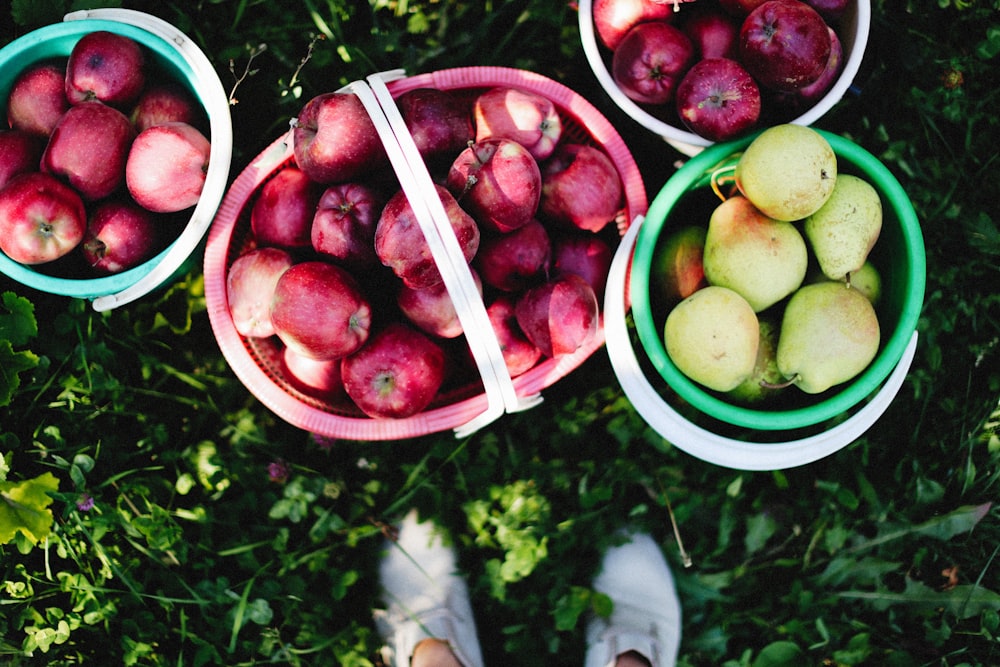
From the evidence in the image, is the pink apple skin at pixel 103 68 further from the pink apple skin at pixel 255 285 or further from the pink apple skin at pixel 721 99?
the pink apple skin at pixel 721 99

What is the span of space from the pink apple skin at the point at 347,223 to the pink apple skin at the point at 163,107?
1.87ft

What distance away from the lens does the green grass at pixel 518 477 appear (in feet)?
7.57

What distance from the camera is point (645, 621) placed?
240 cm

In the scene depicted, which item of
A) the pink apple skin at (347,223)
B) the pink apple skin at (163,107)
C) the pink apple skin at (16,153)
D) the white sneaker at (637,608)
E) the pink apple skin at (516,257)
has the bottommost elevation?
the white sneaker at (637,608)

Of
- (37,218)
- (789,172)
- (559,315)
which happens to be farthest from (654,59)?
(37,218)

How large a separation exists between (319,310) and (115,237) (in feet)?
2.23

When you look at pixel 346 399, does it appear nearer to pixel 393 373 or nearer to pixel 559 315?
pixel 393 373

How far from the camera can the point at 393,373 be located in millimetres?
1861

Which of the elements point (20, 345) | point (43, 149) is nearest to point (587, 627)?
point (20, 345)

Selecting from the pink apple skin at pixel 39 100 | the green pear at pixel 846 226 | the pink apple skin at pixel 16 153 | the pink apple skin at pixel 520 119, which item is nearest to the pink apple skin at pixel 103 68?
the pink apple skin at pixel 39 100

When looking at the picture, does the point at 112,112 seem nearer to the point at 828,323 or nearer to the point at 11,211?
the point at 11,211

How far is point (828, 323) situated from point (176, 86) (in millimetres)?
1946

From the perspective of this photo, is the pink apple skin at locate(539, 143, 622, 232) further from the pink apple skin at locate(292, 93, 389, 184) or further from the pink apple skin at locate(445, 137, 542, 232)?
the pink apple skin at locate(292, 93, 389, 184)

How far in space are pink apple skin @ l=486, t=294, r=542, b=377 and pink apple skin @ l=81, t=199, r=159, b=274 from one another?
1.00 meters
